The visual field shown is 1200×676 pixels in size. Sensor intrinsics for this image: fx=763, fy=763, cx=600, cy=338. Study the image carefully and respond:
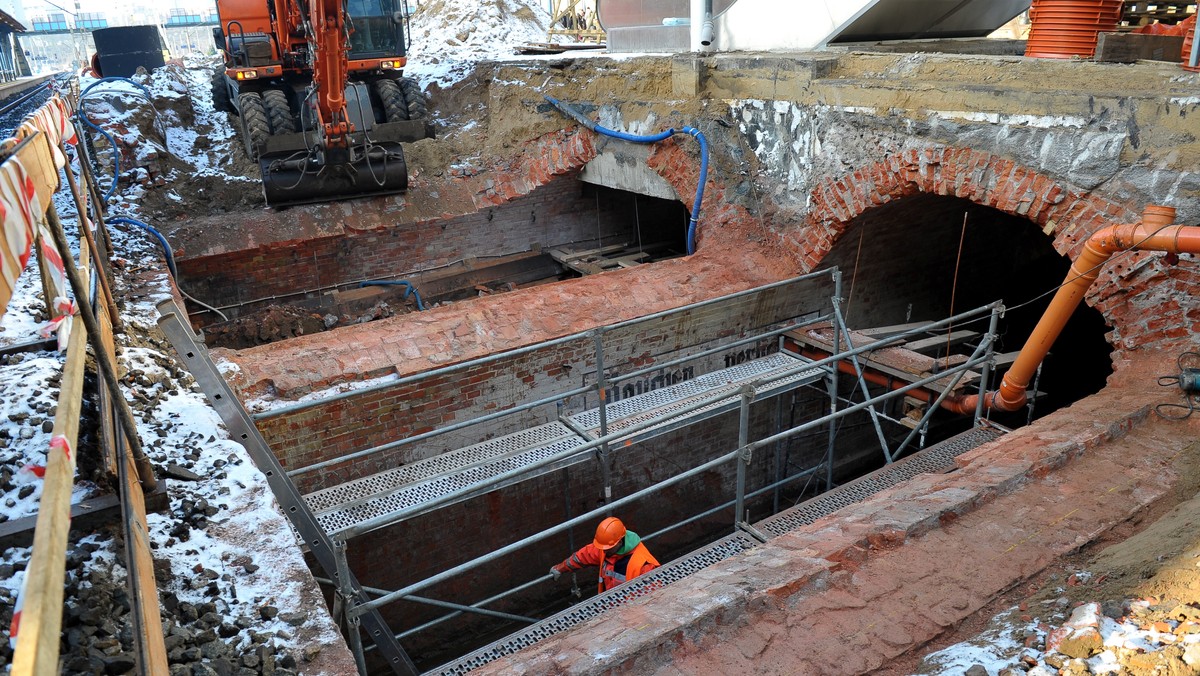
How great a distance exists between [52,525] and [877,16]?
35.6 feet

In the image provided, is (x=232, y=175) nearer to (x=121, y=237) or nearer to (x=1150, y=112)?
(x=121, y=237)

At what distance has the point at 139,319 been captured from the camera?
6.29 metres

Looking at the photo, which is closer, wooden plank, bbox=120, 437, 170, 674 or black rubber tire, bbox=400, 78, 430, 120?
wooden plank, bbox=120, 437, 170, 674

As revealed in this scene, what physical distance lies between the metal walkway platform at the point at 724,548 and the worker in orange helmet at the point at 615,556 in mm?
331

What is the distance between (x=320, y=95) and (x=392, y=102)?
9.88 feet

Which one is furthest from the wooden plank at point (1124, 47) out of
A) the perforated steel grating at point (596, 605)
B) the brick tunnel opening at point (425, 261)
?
the brick tunnel opening at point (425, 261)

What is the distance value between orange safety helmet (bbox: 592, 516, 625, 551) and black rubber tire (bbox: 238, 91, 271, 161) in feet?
28.8

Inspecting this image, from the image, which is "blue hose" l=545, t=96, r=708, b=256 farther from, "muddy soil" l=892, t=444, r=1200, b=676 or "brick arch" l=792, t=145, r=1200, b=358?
"muddy soil" l=892, t=444, r=1200, b=676

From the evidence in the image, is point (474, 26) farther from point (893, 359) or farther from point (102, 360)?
point (102, 360)

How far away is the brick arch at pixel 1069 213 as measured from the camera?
18.7 feet

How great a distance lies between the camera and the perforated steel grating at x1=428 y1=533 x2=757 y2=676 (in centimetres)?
434

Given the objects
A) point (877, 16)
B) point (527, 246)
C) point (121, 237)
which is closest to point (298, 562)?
point (121, 237)

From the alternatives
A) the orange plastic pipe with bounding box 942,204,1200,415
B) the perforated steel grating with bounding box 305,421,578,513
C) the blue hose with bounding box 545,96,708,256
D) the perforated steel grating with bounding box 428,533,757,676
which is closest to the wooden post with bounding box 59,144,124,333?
the perforated steel grating with bounding box 305,421,578,513

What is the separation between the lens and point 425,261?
11516 mm
